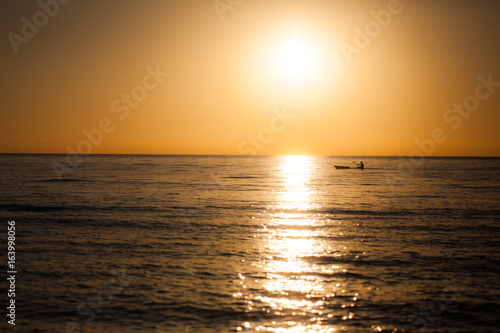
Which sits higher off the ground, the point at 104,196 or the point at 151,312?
the point at 104,196

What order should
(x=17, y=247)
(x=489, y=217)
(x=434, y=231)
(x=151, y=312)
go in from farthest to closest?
(x=489, y=217) → (x=434, y=231) → (x=17, y=247) → (x=151, y=312)

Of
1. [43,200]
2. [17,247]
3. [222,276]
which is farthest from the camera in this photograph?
[43,200]

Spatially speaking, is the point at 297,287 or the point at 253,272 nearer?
the point at 297,287

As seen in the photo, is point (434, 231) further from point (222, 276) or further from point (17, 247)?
point (17, 247)

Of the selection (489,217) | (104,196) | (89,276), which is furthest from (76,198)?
(489,217)

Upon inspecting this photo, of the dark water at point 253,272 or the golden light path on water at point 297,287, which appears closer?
the golden light path on water at point 297,287

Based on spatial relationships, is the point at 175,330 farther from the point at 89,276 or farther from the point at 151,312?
the point at 89,276

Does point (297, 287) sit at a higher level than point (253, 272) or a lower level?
lower

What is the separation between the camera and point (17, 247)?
19547mm

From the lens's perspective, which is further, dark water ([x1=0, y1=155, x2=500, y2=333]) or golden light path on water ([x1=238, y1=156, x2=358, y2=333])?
dark water ([x1=0, y1=155, x2=500, y2=333])

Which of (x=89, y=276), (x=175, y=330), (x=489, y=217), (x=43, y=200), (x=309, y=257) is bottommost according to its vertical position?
(x=175, y=330)

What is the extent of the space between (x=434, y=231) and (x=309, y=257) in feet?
36.6

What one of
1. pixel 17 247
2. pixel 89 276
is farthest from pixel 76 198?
pixel 89 276

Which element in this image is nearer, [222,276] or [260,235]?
[222,276]
